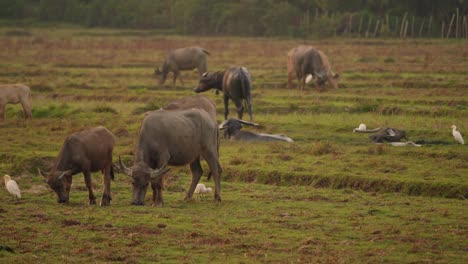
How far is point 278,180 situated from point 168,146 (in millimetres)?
3047

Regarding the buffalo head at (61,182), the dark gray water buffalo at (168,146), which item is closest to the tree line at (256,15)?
the dark gray water buffalo at (168,146)

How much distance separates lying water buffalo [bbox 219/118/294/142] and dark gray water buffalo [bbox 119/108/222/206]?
17.2 feet

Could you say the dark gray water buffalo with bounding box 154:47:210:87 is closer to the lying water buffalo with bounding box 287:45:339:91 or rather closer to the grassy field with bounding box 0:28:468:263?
the grassy field with bounding box 0:28:468:263

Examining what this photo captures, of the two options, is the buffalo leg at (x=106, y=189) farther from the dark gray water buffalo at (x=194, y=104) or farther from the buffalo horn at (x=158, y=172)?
the dark gray water buffalo at (x=194, y=104)

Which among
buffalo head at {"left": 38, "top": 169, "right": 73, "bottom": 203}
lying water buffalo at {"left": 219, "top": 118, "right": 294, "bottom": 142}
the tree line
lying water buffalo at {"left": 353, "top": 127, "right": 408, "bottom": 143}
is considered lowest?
the tree line

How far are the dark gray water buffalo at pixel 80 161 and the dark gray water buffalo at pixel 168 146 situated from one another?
652 mm

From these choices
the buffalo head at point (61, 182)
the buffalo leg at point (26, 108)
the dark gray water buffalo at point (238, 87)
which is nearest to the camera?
the buffalo head at point (61, 182)

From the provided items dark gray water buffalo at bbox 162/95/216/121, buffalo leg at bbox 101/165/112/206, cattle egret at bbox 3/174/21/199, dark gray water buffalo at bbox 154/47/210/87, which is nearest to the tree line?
dark gray water buffalo at bbox 154/47/210/87

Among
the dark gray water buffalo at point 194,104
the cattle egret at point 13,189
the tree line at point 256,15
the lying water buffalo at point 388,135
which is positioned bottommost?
the tree line at point 256,15

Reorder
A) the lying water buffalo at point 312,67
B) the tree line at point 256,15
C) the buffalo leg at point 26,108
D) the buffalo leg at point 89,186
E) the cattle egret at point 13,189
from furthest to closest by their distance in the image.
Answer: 1. the tree line at point 256,15
2. the lying water buffalo at point 312,67
3. the buffalo leg at point 26,108
4. the cattle egret at point 13,189
5. the buffalo leg at point 89,186

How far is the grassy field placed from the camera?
9836 mm

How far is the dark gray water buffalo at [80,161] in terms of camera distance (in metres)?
12.4

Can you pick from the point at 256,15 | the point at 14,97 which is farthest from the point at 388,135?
the point at 256,15

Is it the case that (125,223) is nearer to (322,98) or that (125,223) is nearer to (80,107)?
(80,107)
